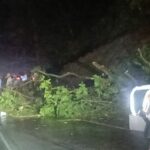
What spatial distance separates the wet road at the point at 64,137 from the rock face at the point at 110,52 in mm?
5061

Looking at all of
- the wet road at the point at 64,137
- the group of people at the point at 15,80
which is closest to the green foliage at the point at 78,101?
the wet road at the point at 64,137

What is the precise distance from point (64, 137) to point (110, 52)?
9.75 metres

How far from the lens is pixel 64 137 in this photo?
43.9ft

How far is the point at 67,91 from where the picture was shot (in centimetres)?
1716

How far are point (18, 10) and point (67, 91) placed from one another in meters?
14.1

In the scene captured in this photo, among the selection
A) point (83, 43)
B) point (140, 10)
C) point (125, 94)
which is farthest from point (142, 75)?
point (83, 43)

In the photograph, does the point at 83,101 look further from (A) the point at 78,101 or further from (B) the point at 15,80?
(B) the point at 15,80

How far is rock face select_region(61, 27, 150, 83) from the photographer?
842 inches

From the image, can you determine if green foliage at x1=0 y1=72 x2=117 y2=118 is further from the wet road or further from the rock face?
the rock face

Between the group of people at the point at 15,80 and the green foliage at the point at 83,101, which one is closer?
the green foliage at the point at 83,101

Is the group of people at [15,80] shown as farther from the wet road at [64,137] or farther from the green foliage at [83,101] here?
the wet road at [64,137]

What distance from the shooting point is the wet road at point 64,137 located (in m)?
11.8

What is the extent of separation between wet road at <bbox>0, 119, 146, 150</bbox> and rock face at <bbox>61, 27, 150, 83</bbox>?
5061mm

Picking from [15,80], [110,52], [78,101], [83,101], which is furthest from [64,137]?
[110,52]
